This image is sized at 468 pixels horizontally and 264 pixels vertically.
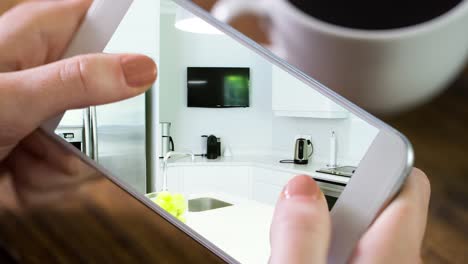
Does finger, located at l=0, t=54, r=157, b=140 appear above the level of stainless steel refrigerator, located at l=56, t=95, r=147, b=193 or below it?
above

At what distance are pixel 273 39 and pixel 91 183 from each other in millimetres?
222

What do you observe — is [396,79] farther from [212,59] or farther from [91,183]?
[91,183]

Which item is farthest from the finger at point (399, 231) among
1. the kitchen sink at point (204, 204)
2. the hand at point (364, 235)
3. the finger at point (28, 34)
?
the finger at point (28, 34)

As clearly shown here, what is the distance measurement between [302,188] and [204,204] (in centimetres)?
9

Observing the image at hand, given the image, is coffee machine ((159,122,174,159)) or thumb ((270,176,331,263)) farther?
coffee machine ((159,122,174,159))

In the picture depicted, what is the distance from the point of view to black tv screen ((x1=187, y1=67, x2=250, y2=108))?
23 centimetres

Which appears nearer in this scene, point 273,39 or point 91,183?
point 273,39

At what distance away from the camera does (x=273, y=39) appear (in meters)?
0.14

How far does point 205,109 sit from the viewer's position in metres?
0.27

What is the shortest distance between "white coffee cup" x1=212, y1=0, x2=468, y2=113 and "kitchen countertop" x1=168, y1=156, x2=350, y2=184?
0.07 metres

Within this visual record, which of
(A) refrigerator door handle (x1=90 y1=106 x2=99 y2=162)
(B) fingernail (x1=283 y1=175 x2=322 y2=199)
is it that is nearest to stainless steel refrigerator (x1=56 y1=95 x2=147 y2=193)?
(A) refrigerator door handle (x1=90 y1=106 x2=99 y2=162)

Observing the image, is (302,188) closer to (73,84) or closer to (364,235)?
(364,235)

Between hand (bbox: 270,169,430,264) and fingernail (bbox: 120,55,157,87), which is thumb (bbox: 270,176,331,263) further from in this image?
fingernail (bbox: 120,55,157,87)

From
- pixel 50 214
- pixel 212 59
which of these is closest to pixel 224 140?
pixel 212 59
